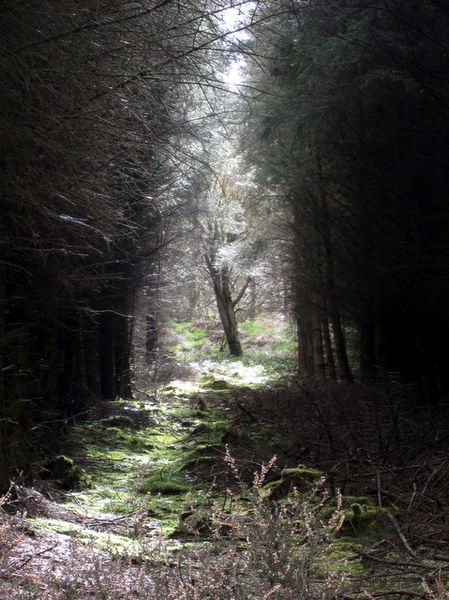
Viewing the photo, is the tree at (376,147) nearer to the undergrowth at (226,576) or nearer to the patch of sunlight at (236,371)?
the undergrowth at (226,576)

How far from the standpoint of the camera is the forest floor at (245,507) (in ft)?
10.2

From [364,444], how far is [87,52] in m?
4.95

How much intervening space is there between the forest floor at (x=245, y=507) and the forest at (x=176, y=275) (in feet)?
0.10

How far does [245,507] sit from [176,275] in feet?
34.0

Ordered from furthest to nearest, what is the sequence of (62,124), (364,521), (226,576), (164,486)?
(164,486)
(364,521)
(62,124)
(226,576)

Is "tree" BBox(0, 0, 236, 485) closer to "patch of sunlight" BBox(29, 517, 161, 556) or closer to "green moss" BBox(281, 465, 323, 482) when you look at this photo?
"patch of sunlight" BBox(29, 517, 161, 556)

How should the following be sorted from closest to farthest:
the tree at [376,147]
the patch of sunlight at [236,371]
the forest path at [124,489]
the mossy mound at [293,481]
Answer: the forest path at [124,489], the mossy mound at [293,481], the tree at [376,147], the patch of sunlight at [236,371]

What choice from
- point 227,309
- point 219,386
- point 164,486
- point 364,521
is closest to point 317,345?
point 219,386

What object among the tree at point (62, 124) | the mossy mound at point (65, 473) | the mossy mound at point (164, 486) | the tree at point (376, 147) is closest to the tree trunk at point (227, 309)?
the tree at point (376, 147)

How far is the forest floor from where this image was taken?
311cm

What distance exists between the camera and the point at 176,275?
53.4 ft

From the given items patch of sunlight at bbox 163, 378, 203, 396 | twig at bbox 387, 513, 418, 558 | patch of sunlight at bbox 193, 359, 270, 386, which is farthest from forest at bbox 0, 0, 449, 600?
patch of sunlight at bbox 193, 359, 270, 386

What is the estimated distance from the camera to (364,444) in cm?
722

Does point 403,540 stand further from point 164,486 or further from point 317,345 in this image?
point 317,345
